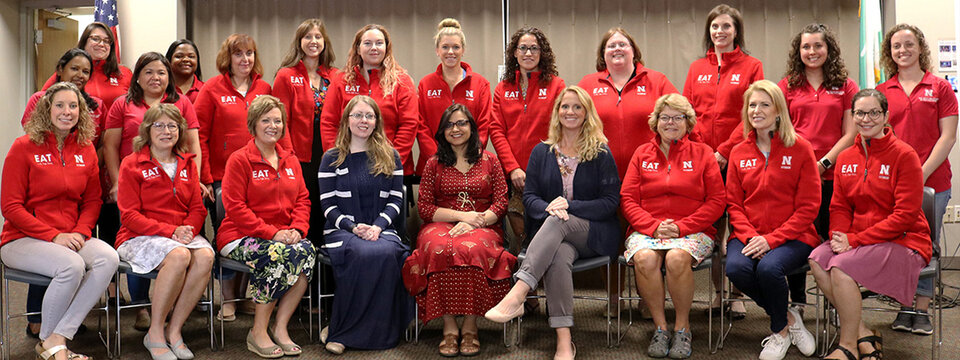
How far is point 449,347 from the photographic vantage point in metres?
3.33

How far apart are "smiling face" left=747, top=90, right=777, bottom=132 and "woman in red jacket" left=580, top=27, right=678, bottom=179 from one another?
0.58 m

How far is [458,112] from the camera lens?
11.9 feet

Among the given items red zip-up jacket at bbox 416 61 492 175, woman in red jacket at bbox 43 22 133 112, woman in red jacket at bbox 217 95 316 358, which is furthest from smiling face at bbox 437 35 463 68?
woman in red jacket at bbox 43 22 133 112

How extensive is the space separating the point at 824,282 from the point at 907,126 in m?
1.10

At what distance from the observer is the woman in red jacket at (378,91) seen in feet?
12.8

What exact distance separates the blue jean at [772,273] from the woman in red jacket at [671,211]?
165 millimetres

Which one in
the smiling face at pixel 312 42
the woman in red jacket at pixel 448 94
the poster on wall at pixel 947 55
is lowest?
the woman in red jacket at pixel 448 94

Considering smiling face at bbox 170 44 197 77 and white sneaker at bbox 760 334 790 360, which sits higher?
smiling face at bbox 170 44 197 77

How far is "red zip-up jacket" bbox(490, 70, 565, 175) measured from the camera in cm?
391

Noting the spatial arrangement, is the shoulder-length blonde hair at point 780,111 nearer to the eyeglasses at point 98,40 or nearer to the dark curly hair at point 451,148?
the dark curly hair at point 451,148

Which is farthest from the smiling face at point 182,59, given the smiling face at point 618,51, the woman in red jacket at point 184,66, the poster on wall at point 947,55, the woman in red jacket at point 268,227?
the poster on wall at point 947,55

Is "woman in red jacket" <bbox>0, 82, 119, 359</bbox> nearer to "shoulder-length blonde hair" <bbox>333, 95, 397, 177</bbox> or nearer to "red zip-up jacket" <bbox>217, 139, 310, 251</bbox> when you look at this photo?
"red zip-up jacket" <bbox>217, 139, 310, 251</bbox>

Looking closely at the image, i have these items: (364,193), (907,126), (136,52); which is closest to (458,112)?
(364,193)

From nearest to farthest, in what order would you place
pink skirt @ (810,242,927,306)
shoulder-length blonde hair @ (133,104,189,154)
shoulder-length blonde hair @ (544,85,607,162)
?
pink skirt @ (810,242,927,306)
shoulder-length blonde hair @ (133,104,189,154)
shoulder-length blonde hair @ (544,85,607,162)
